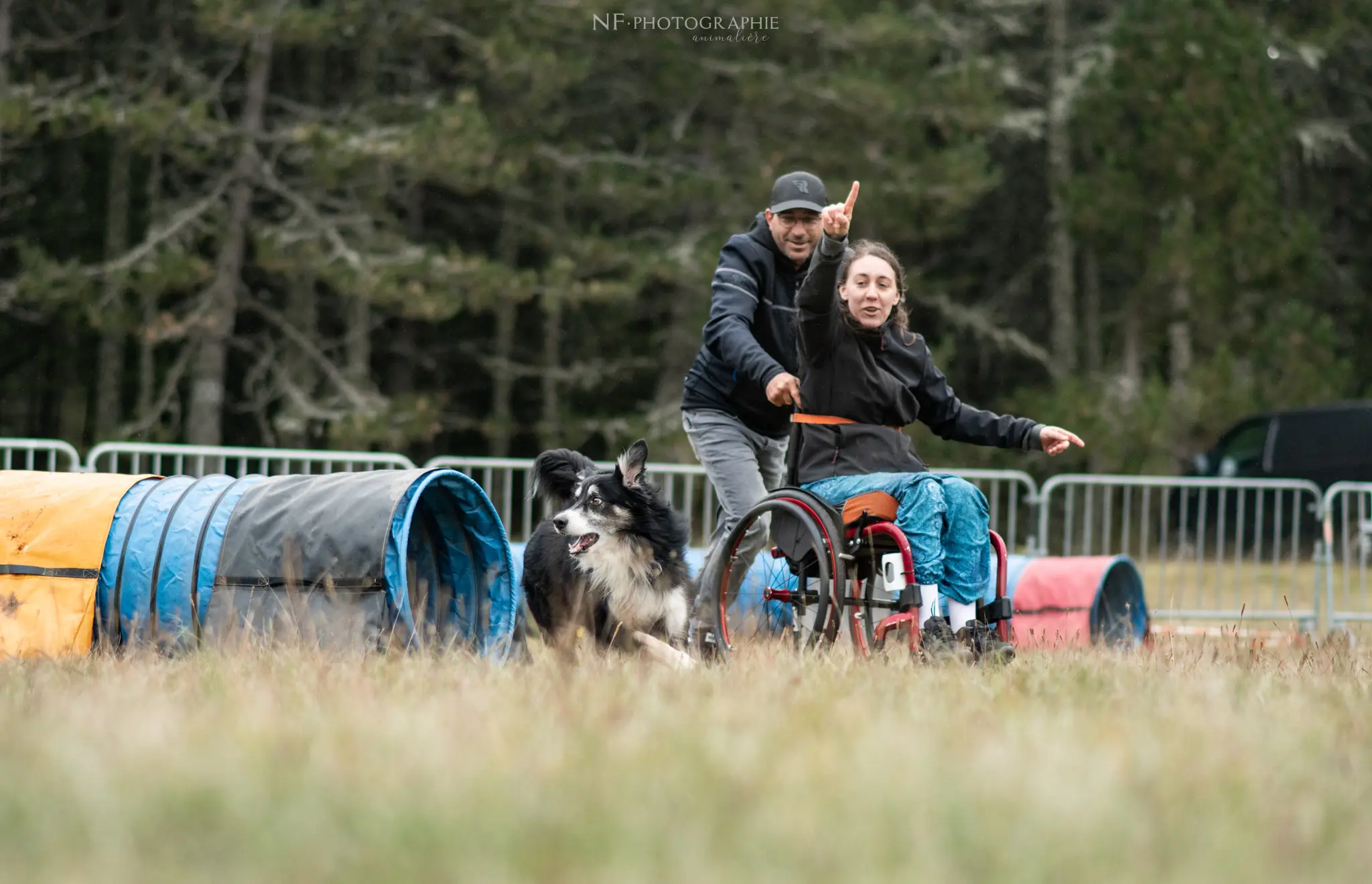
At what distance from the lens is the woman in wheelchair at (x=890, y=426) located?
16.6 ft

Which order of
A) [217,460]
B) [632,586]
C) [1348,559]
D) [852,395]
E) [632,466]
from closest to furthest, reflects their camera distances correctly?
[852,395]
[632,586]
[632,466]
[1348,559]
[217,460]

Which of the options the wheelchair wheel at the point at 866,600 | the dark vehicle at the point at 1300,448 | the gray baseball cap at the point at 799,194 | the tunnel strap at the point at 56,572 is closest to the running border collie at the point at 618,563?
the wheelchair wheel at the point at 866,600

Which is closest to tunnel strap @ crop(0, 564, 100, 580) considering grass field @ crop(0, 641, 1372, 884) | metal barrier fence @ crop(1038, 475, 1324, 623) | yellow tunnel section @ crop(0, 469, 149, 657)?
yellow tunnel section @ crop(0, 469, 149, 657)

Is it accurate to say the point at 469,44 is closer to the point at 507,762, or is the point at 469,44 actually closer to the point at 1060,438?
the point at 1060,438

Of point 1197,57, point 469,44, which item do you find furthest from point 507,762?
point 1197,57

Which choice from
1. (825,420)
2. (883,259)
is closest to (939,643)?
(825,420)

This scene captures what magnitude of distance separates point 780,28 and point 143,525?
45.3 ft

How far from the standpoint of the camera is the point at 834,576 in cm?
508

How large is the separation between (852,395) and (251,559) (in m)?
2.26

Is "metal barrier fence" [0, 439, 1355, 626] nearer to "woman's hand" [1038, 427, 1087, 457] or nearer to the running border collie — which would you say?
the running border collie

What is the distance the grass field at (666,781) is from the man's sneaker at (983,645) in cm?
73

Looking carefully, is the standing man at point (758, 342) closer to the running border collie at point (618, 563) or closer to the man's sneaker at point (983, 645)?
the running border collie at point (618, 563)

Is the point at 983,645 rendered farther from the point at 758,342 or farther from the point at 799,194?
the point at 799,194

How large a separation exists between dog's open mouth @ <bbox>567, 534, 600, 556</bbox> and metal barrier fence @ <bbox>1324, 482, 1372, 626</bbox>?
266 inches
